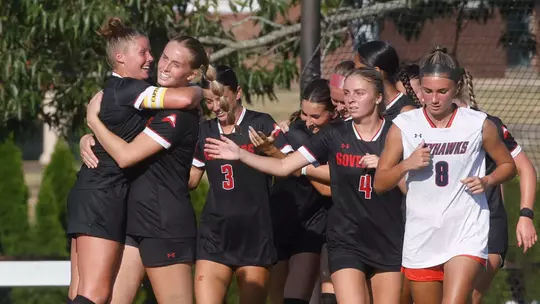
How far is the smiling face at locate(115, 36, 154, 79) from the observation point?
5867mm

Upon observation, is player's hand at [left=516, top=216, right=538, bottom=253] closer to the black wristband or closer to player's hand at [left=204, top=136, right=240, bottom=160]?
the black wristband

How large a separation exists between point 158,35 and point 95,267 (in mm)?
4716

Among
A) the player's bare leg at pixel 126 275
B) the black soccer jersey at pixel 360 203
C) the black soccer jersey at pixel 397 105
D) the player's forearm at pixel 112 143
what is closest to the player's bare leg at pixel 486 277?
the black soccer jersey at pixel 360 203

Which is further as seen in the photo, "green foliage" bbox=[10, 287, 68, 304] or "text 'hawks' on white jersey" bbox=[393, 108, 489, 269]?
"green foliage" bbox=[10, 287, 68, 304]

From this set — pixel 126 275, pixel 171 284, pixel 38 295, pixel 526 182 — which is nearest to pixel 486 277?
pixel 526 182

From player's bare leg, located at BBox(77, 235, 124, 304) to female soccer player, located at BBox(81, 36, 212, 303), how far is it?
170 mm

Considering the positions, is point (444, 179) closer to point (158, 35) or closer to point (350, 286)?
point (350, 286)

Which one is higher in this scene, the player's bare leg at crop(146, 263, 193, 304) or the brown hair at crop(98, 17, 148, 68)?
the brown hair at crop(98, 17, 148, 68)

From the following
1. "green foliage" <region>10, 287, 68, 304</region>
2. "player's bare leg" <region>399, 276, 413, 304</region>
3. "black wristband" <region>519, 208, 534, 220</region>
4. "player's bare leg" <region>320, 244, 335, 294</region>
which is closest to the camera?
"black wristband" <region>519, 208, 534, 220</region>

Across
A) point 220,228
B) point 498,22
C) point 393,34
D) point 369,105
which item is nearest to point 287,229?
point 220,228

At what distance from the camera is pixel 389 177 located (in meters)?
5.77

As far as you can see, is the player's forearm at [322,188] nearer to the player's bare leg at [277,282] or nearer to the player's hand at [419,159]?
the player's bare leg at [277,282]

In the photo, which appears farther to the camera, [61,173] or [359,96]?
[61,173]

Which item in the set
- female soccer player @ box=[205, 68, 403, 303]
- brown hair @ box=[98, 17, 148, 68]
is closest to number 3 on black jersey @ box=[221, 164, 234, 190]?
female soccer player @ box=[205, 68, 403, 303]
